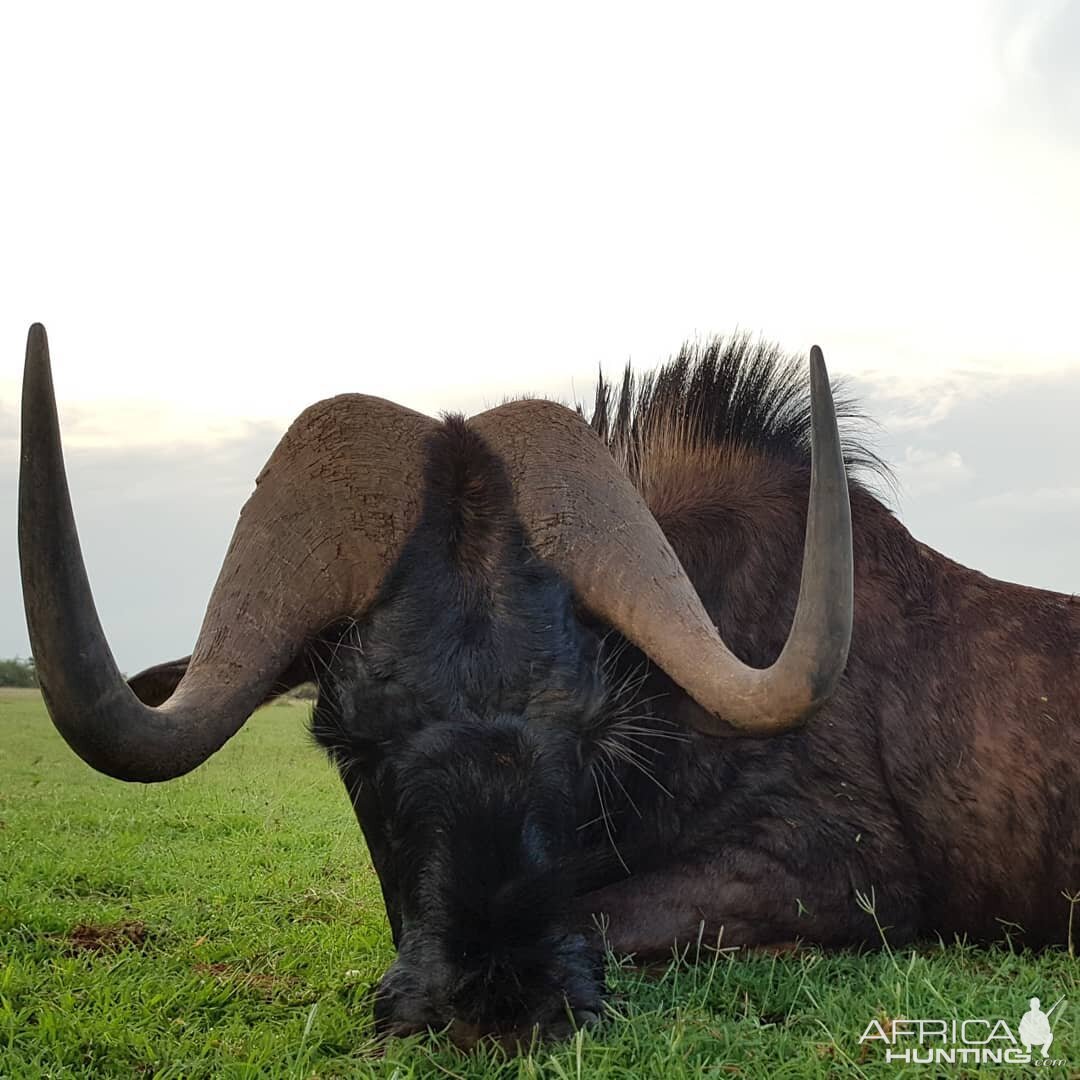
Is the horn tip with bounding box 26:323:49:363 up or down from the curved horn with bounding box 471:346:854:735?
up

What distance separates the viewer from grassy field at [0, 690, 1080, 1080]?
2658 millimetres

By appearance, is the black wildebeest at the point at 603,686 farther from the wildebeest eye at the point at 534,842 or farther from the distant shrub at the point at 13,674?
the distant shrub at the point at 13,674

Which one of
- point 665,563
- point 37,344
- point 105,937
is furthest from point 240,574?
point 105,937

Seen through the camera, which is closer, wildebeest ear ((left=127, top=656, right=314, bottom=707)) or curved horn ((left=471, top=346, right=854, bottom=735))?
curved horn ((left=471, top=346, right=854, bottom=735))

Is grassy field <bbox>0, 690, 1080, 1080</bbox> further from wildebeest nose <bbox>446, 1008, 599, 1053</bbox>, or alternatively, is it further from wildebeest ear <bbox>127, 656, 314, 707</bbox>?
wildebeest ear <bbox>127, 656, 314, 707</bbox>

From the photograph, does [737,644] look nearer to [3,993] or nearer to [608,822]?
[608,822]

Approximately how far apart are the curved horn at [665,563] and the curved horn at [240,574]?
378 millimetres

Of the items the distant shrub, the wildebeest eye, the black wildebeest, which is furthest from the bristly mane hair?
the distant shrub

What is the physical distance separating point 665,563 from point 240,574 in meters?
1.24

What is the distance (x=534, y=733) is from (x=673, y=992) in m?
0.98

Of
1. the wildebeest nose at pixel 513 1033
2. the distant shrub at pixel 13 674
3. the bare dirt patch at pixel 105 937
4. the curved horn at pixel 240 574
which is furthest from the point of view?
the distant shrub at pixel 13 674

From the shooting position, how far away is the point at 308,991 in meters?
3.55

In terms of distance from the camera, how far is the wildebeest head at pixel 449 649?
103 inches

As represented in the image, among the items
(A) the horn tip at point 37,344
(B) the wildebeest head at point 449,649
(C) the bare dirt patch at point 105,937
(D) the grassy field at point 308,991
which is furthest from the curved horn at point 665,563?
(C) the bare dirt patch at point 105,937
